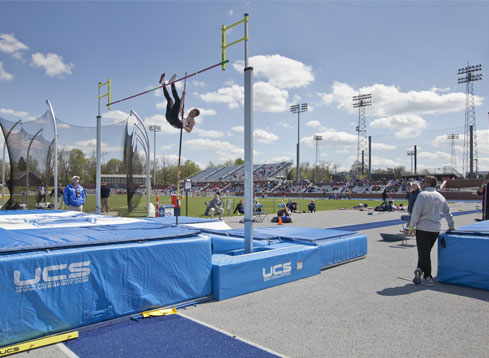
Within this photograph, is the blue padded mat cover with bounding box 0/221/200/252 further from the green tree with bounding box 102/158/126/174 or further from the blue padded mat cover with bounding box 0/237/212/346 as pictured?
Answer: the green tree with bounding box 102/158/126/174

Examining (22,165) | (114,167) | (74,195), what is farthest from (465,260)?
(22,165)

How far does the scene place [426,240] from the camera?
5.57 m

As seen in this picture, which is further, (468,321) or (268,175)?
(268,175)

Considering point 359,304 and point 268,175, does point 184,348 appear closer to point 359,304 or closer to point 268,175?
point 359,304

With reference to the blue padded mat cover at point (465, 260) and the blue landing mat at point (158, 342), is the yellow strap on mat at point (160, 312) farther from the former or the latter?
the blue padded mat cover at point (465, 260)

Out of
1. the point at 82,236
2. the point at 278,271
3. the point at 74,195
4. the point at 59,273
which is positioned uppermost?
the point at 74,195

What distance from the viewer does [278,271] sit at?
5.54 metres

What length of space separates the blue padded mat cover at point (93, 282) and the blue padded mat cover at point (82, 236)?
85mm

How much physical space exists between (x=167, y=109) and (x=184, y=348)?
827cm

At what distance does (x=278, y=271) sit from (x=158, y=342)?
100 inches

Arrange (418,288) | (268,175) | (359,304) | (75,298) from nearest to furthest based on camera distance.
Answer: (75,298) < (359,304) < (418,288) < (268,175)

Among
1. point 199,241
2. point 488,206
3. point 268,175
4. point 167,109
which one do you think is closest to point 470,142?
point 268,175

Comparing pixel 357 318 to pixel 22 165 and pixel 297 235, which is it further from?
pixel 22 165

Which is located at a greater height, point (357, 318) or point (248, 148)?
point (248, 148)
